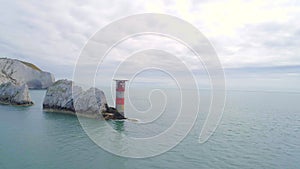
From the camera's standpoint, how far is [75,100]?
1411 inches

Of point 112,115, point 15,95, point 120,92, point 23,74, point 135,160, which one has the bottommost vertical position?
point 135,160

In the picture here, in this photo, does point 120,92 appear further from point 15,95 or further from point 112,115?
point 15,95

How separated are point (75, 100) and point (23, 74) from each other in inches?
3173

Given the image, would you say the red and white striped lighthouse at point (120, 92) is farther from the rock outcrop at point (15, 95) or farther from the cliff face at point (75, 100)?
the rock outcrop at point (15, 95)

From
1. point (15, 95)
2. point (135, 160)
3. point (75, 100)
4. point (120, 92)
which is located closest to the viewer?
point (135, 160)

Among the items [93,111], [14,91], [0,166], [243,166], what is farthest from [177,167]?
[14,91]

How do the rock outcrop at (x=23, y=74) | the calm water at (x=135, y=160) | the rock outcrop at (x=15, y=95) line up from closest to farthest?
the calm water at (x=135, y=160) → the rock outcrop at (x=15, y=95) → the rock outcrop at (x=23, y=74)

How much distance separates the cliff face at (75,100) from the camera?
109 feet

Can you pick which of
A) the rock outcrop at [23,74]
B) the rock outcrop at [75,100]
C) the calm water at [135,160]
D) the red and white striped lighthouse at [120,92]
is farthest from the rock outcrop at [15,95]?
the rock outcrop at [23,74]

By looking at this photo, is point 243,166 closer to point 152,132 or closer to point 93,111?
point 152,132

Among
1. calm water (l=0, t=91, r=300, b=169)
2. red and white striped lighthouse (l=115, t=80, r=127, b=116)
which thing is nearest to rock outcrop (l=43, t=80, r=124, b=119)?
red and white striped lighthouse (l=115, t=80, r=127, b=116)

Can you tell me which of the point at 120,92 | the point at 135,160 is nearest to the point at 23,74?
the point at 120,92

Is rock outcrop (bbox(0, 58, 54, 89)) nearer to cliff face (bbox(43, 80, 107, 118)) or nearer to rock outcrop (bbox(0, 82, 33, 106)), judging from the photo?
rock outcrop (bbox(0, 82, 33, 106))

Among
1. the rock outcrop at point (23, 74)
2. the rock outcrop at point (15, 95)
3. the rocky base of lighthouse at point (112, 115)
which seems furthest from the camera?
the rock outcrop at point (23, 74)
